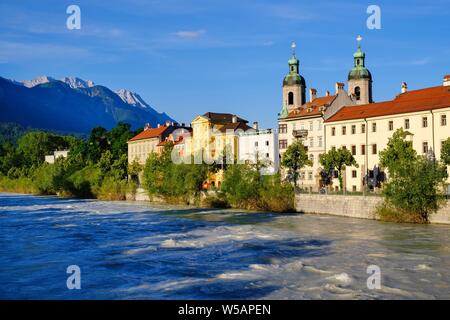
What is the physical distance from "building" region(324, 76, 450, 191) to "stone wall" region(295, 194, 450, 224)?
902cm

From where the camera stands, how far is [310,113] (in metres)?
69.8

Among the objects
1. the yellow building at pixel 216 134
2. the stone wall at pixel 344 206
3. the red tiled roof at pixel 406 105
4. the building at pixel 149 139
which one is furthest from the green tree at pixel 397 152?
the building at pixel 149 139

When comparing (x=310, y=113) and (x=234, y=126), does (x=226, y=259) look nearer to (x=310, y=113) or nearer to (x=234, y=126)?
(x=310, y=113)

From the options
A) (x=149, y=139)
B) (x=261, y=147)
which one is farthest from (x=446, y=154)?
(x=149, y=139)

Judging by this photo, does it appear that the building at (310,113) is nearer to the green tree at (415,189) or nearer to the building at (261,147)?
the building at (261,147)

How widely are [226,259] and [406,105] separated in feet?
124

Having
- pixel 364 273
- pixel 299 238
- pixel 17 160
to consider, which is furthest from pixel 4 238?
pixel 17 160

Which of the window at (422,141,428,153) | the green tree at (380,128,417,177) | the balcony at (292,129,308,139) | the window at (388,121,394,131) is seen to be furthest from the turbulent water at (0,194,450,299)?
the balcony at (292,129,308,139)

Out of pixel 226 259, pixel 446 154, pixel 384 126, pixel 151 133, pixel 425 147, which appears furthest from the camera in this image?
pixel 151 133

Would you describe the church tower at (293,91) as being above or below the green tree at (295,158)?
above

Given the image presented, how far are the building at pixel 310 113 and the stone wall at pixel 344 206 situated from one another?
40.7ft

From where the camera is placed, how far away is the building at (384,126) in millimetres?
54250

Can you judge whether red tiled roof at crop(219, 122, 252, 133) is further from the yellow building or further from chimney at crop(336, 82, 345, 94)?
chimney at crop(336, 82, 345, 94)
